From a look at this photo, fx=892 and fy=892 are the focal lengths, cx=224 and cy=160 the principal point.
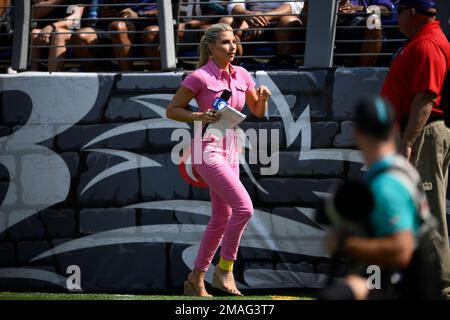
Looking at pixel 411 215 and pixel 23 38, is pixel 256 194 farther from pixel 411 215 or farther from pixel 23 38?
pixel 411 215

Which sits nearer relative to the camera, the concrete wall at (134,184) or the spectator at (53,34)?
the concrete wall at (134,184)

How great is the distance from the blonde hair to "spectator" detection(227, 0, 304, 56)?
0.87 metres

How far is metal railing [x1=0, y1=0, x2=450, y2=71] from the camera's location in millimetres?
7391

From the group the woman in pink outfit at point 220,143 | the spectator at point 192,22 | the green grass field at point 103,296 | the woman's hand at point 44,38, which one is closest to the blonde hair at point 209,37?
the woman in pink outfit at point 220,143

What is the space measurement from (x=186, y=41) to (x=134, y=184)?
1373 mm

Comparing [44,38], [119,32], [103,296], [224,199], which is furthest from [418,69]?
[44,38]

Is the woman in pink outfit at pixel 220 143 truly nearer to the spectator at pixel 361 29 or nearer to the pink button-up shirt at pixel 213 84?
the pink button-up shirt at pixel 213 84

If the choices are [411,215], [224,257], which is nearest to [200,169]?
[224,257]

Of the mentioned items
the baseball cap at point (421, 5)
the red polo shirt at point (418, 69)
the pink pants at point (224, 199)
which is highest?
the baseball cap at point (421, 5)

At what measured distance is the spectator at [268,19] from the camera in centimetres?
763

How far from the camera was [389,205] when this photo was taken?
3416mm
